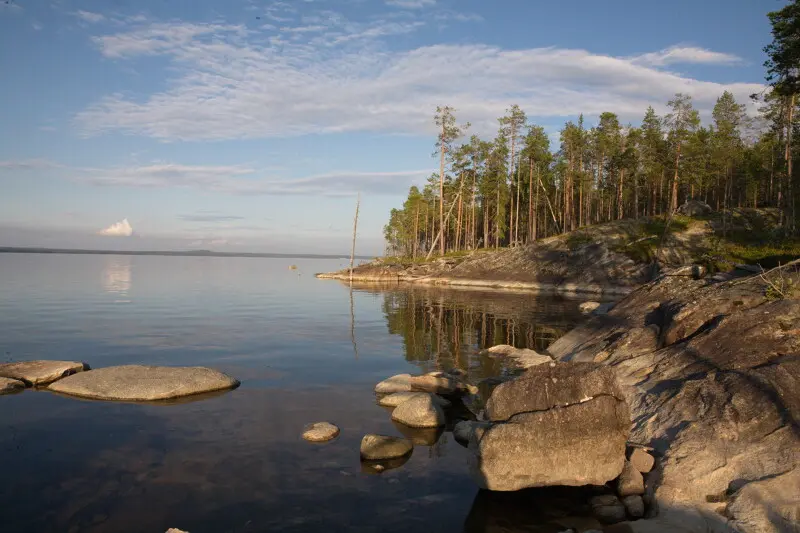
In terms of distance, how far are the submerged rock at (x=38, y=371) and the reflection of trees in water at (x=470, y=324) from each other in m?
14.7

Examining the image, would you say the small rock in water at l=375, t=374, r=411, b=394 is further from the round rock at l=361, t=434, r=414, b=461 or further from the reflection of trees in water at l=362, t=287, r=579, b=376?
the round rock at l=361, t=434, r=414, b=461

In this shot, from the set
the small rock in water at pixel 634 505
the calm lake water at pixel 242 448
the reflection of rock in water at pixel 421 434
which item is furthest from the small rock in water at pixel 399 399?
the small rock in water at pixel 634 505

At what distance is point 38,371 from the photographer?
1917 cm

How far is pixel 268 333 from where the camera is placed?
32750 millimetres

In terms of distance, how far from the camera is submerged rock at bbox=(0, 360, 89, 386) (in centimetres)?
1877


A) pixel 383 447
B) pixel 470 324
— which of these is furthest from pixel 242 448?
pixel 470 324

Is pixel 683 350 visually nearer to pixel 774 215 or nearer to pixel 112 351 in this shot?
pixel 112 351

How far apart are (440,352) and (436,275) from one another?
55395 mm

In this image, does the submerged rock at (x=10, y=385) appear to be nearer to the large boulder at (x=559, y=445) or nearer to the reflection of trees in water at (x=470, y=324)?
the reflection of trees in water at (x=470, y=324)

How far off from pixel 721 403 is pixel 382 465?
317 inches

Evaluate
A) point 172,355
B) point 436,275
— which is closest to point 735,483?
point 172,355

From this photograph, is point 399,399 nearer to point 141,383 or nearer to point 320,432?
point 320,432

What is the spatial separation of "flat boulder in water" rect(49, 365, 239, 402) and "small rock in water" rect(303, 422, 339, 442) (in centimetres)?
597

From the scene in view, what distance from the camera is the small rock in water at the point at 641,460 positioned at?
10.9m
